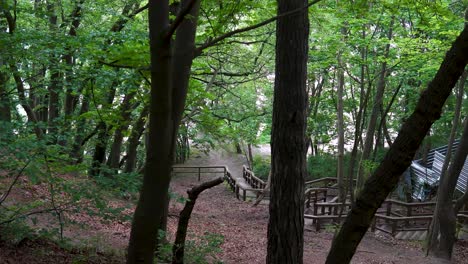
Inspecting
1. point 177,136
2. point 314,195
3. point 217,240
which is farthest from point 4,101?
point 314,195

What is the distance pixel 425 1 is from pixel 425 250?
819cm

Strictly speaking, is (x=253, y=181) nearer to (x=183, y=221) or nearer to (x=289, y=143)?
(x=183, y=221)

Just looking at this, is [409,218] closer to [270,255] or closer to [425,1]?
[425,1]

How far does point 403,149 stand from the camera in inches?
108

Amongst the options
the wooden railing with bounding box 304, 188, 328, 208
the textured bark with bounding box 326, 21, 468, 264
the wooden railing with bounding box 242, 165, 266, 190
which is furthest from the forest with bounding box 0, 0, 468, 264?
the wooden railing with bounding box 242, 165, 266, 190

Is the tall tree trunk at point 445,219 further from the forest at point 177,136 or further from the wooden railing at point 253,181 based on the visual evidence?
the wooden railing at point 253,181

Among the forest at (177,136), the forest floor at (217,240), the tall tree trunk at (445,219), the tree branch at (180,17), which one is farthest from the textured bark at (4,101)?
the tall tree trunk at (445,219)

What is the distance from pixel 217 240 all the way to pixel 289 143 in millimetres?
A: 2071

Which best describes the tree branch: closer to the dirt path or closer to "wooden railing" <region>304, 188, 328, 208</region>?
the dirt path

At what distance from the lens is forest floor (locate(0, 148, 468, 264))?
5609 mm

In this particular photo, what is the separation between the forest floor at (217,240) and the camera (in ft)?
18.4

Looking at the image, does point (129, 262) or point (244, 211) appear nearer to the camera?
point (129, 262)

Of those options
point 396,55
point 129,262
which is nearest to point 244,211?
point 396,55

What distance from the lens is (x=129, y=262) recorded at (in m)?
3.58
